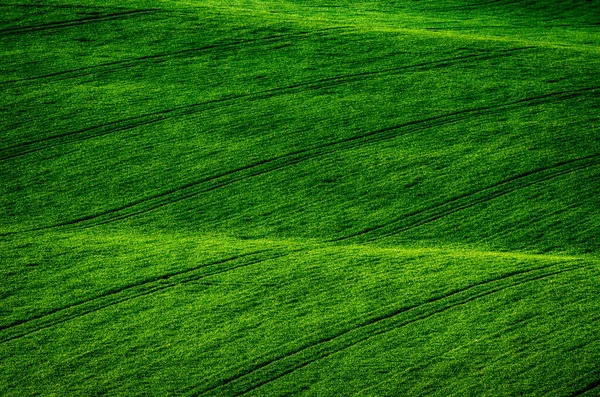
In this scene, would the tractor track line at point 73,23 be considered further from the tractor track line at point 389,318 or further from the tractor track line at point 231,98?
the tractor track line at point 389,318

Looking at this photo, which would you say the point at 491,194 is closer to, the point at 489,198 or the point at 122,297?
the point at 489,198

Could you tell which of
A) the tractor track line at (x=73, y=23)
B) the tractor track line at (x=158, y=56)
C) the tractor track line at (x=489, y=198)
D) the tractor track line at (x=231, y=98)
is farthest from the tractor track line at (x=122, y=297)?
the tractor track line at (x=73, y=23)

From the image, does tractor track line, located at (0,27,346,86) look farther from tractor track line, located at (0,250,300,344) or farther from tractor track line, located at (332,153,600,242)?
tractor track line, located at (0,250,300,344)

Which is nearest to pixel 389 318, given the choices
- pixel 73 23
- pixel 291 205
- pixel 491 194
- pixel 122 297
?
pixel 122 297

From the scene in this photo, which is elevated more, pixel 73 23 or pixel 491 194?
pixel 73 23

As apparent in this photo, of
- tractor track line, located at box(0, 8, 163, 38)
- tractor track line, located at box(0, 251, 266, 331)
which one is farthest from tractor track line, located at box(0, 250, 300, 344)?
tractor track line, located at box(0, 8, 163, 38)

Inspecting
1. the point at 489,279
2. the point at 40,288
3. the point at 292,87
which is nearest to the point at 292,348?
the point at 489,279

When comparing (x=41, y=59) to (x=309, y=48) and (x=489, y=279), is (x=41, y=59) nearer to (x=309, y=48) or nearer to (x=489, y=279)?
(x=309, y=48)

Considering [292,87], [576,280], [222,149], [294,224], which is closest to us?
[576,280]
